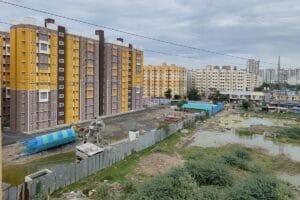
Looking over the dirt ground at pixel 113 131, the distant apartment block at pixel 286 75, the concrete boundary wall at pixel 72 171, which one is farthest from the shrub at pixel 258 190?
the distant apartment block at pixel 286 75

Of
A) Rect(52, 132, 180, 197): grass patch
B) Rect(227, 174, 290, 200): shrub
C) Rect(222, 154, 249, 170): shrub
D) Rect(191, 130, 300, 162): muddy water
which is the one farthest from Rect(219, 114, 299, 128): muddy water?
Rect(227, 174, 290, 200): shrub

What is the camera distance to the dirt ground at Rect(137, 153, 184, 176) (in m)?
17.8

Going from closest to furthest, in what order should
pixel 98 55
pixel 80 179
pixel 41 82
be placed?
pixel 80 179 < pixel 41 82 < pixel 98 55

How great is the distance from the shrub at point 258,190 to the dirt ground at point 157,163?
5.92 m

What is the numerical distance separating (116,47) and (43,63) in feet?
43.4

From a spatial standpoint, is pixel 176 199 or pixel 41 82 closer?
pixel 176 199

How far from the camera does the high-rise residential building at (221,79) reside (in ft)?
287

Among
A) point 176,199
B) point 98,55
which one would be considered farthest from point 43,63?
point 176,199

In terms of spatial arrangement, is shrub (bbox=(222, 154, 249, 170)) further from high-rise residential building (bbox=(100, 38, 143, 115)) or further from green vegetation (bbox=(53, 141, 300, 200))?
high-rise residential building (bbox=(100, 38, 143, 115))

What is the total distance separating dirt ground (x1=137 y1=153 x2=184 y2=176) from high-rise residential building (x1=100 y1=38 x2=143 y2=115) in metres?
19.0

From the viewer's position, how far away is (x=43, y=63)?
29109 mm

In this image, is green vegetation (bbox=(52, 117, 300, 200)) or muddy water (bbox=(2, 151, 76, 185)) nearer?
green vegetation (bbox=(52, 117, 300, 200))

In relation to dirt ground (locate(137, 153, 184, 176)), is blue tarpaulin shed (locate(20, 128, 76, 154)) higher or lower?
higher

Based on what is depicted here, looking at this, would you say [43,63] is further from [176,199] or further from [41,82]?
[176,199]
